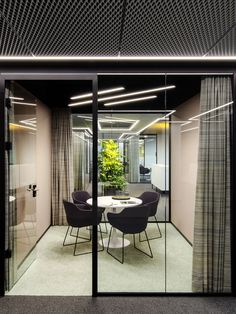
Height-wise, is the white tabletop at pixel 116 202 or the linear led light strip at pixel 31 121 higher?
the linear led light strip at pixel 31 121

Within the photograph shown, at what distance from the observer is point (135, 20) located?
6.08 feet

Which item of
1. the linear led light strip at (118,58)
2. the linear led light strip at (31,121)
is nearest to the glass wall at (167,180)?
the linear led light strip at (118,58)

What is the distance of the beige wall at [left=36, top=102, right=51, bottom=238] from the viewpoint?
177 inches

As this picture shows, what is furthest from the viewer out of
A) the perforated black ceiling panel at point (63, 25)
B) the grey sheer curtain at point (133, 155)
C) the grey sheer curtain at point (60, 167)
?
the grey sheer curtain at point (60, 167)

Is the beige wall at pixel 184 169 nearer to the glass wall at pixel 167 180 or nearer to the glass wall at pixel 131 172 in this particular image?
the glass wall at pixel 167 180

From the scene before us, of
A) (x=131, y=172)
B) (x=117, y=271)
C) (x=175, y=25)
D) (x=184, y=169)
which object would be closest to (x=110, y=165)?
(x=131, y=172)

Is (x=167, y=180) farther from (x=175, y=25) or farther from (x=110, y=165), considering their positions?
(x=175, y=25)

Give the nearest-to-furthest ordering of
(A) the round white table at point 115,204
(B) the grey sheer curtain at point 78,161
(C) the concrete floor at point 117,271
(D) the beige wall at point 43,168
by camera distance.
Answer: (C) the concrete floor at point 117,271, (A) the round white table at point 115,204, (D) the beige wall at point 43,168, (B) the grey sheer curtain at point 78,161

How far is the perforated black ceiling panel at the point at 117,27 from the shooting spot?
1.69 metres

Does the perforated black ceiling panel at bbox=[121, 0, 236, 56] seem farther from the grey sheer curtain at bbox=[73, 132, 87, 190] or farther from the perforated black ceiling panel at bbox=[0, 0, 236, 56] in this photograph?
the grey sheer curtain at bbox=[73, 132, 87, 190]

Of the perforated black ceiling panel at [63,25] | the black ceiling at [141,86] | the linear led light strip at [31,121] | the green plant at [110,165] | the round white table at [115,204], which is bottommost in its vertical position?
the round white table at [115,204]

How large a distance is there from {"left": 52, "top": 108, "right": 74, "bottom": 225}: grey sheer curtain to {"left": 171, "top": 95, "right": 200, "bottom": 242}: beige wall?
2680 millimetres

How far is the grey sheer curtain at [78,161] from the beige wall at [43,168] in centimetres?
59

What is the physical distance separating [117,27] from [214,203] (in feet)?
7.13
